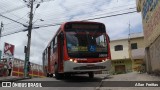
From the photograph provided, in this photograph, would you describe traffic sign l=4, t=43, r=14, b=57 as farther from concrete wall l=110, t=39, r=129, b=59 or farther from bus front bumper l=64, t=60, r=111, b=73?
concrete wall l=110, t=39, r=129, b=59

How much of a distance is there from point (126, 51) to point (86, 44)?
31423mm

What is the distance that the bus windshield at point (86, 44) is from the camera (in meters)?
15.2

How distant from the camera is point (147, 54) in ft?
66.9

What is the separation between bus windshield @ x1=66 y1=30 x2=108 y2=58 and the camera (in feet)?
50.0

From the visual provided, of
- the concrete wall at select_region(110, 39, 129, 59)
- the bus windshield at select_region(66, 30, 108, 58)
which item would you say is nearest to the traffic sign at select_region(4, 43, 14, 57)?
the bus windshield at select_region(66, 30, 108, 58)

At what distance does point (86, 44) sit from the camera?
1542 cm

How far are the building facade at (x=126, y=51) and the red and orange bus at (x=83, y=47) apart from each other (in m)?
28.8

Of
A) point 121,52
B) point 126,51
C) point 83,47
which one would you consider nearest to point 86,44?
point 83,47

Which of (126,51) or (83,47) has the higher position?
(126,51)

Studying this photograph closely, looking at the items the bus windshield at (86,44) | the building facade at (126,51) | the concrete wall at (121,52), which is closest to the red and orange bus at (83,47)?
the bus windshield at (86,44)

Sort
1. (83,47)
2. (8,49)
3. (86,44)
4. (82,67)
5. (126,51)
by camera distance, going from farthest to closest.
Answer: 1. (126,51)
2. (8,49)
3. (86,44)
4. (83,47)
5. (82,67)

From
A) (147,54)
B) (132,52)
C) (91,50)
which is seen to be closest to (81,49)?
(91,50)

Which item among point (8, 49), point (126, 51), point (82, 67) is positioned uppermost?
point (126, 51)

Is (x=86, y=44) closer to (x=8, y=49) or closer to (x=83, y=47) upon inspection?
(x=83, y=47)
